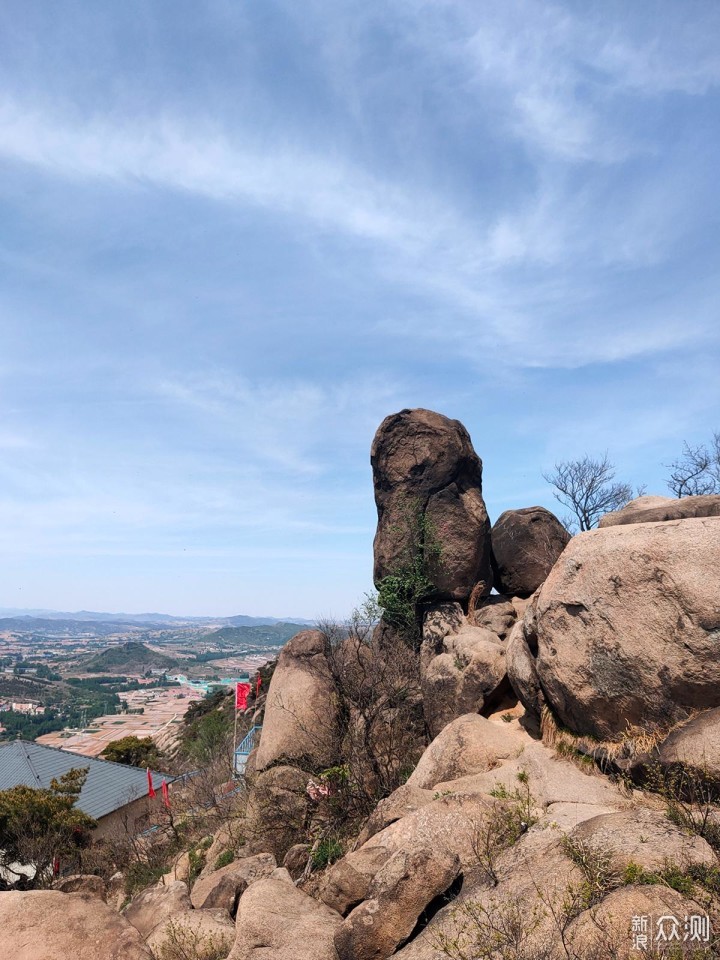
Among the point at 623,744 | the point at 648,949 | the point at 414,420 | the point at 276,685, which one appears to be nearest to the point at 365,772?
the point at 276,685

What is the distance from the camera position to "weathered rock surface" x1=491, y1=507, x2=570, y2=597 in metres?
21.1

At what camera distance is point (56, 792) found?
27422mm

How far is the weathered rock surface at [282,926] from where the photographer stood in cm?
726

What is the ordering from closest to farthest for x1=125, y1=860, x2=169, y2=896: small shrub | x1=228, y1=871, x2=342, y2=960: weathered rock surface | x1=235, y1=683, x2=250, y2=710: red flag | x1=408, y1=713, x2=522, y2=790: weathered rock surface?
x1=228, y1=871, x2=342, y2=960: weathered rock surface < x1=408, y1=713, x2=522, y2=790: weathered rock surface < x1=125, y1=860, x2=169, y2=896: small shrub < x1=235, y1=683, x2=250, y2=710: red flag

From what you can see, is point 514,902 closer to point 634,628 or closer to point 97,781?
point 634,628

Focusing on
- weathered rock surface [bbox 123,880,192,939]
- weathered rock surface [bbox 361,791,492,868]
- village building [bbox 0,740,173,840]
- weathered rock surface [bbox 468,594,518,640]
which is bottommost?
village building [bbox 0,740,173,840]

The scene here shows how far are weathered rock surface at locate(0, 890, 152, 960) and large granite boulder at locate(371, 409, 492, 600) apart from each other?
14.1 metres

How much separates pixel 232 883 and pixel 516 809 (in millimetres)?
6295

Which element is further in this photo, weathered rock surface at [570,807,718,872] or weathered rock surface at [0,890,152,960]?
weathered rock surface at [0,890,152,960]

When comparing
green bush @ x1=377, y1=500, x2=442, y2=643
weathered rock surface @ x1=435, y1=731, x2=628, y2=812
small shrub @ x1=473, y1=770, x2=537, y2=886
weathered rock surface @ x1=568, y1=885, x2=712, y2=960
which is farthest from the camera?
green bush @ x1=377, y1=500, x2=442, y2=643

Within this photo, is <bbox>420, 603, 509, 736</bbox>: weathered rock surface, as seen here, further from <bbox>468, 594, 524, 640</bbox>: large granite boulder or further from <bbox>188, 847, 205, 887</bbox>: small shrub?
<bbox>188, 847, 205, 887</bbox>: small shrub

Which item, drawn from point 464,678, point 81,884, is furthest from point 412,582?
point 81,884

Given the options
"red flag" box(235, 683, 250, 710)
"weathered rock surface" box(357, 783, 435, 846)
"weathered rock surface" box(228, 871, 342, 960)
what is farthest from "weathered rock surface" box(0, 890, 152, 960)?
"red flag" box(235, 683, 250, 710)

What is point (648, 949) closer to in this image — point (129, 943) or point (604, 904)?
point (604, 904)
